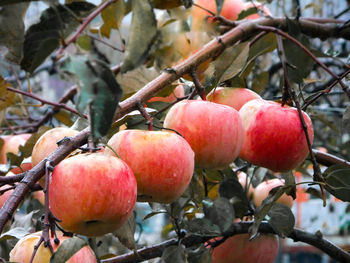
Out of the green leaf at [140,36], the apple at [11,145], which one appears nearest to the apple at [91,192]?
the green leaf at [140,36]

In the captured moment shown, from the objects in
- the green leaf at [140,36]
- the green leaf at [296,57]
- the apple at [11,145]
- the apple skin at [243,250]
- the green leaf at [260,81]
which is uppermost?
the green leaf at [140,36]

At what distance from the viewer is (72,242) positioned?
50 cm

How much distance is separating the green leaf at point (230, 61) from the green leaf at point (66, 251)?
324mm

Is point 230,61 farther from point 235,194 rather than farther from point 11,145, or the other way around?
point 11,145

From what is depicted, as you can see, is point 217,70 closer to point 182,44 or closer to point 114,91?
point 182,44

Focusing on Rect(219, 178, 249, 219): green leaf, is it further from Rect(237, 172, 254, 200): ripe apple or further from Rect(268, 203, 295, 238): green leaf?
Rect(237, 172, 254, 200): ripe apple

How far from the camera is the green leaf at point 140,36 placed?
0.48 metres

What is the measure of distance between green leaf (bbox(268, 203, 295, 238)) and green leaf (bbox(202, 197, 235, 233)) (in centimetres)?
8

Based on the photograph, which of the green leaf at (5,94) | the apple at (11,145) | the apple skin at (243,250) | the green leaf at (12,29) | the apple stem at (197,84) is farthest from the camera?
the apple at (11,145)

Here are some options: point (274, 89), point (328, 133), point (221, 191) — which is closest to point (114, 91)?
point (221, 191)

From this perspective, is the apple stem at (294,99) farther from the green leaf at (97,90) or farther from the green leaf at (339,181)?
the green leaf at (97,90)

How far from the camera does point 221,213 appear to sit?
76 cm

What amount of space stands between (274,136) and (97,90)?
33 cm

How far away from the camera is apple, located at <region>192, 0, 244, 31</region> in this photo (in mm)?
776
